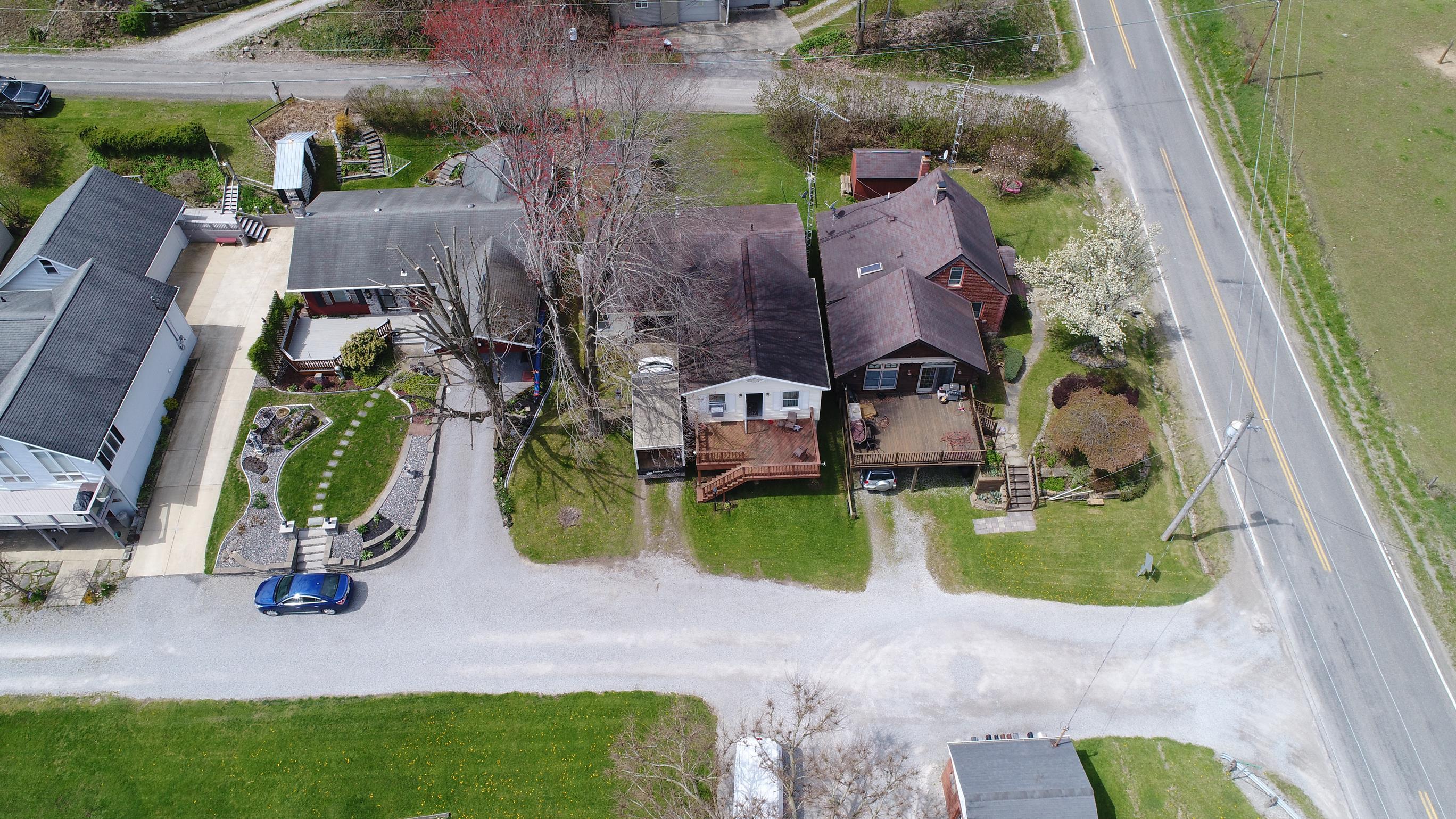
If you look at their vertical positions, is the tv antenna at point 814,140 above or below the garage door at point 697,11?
below

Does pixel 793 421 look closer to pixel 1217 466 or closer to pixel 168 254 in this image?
pixel 1217 466

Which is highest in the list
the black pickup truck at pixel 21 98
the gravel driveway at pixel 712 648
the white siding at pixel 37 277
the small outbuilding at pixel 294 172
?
the black pickup truck at pixel 21 98

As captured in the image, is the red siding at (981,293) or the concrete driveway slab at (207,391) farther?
the red siding at (981,293)

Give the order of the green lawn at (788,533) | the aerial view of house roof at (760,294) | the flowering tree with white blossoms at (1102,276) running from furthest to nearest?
the flowering tree with white blossoms at (1102,276)
the aerial view of house roof at (760,294)
the green lawn at (788,533)

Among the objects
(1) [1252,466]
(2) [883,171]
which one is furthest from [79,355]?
(1) [1252,466]

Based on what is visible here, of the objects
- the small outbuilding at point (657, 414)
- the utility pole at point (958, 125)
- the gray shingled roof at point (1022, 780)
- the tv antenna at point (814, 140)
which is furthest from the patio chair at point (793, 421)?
the utility pole at point (958, 125)

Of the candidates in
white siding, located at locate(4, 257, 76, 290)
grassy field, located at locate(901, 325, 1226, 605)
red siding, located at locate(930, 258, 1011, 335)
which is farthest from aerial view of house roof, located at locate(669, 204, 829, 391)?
white siding, located at locate(4, 257, 76, 290)

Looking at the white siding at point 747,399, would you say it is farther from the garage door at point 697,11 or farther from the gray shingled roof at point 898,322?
the garage door at point 697,11

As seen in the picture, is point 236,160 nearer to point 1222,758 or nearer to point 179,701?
point 179,701

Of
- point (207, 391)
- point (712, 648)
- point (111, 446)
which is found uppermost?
point (207, 391)
